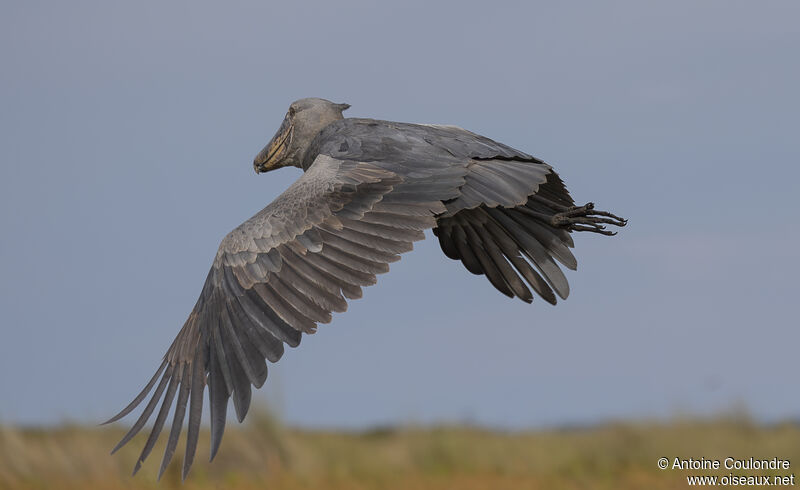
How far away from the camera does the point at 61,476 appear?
35.2 ft

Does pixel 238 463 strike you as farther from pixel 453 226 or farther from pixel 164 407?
pixel 164 407

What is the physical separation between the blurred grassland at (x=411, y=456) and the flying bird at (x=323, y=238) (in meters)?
4.80

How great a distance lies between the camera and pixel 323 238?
519 cm

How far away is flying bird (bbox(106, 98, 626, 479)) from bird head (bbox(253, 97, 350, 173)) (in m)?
0.27

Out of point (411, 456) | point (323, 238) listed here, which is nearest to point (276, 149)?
point (323, 238)

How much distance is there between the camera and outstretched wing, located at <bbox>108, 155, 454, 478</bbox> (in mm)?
4898

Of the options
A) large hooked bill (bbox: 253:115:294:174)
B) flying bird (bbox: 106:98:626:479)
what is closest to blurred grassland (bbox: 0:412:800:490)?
large hooked bill (bbox: 253:115:294:174)

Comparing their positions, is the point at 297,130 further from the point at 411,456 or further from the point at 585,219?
the point at 411,456

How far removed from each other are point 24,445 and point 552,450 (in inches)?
240

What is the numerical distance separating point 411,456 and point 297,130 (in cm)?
613

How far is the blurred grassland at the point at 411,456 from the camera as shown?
1034 centimetres

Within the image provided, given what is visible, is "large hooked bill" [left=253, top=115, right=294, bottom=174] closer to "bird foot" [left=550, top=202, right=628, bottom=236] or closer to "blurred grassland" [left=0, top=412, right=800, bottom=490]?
"bird foot" [left=550, top=202, right=628, bottom=236]

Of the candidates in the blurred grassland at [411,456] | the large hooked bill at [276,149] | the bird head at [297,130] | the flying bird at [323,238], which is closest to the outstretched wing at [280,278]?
the flying bird at [323,238]

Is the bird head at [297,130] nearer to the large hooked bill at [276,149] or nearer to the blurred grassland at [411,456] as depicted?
the large hooked bill at [276,149]
